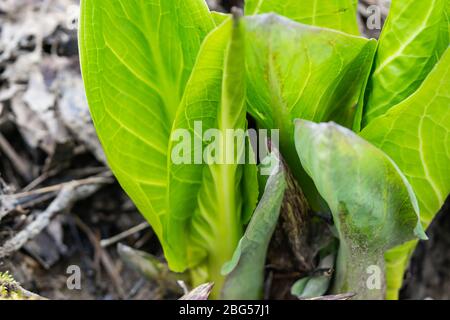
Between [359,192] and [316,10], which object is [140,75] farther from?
[359,192]

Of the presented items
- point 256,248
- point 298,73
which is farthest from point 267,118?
point 256,248

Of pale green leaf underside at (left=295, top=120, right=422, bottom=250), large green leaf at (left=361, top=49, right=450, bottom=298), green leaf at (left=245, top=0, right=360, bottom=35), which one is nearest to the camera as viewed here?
pale green leaf underside at (left=295, top=120, right=422, bottom=250)

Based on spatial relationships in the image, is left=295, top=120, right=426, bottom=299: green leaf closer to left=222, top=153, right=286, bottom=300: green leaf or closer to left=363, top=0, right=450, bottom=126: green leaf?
left=222, top=153, right=286, bottom=300: green leaf

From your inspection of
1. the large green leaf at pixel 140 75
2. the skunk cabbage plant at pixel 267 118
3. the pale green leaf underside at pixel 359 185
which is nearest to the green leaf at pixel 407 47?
the skunk cabbage plant at pixel 267 118

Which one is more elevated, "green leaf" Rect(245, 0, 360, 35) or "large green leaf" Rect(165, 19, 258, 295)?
"green leaf" Rect(245, 0, 360, 35)

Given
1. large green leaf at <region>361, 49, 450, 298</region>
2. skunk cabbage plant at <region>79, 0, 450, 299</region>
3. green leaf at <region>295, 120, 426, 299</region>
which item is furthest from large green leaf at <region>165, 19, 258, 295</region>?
large green leaf at <region>361, 49, 450, 298</region>

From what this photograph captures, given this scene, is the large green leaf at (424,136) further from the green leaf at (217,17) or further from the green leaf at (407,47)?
the green leaf at (217,17)
